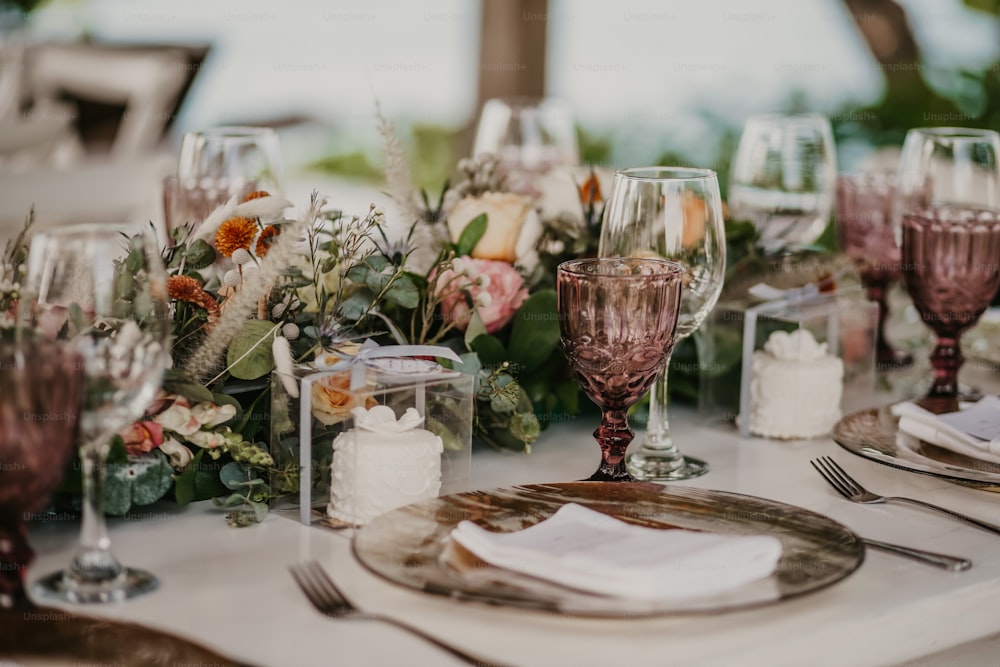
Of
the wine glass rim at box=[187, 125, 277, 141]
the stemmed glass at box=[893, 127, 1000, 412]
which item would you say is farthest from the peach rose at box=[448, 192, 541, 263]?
the stemmed glass at box=[893, 127, 1000, 412]

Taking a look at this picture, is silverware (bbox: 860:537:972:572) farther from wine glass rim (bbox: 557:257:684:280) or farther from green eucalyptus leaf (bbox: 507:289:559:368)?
green eucalyptus leaf (bbox: 507:289:559:368)

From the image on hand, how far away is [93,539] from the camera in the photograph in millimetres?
850

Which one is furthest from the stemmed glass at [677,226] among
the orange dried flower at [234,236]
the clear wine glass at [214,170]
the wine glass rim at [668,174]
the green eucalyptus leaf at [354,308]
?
the clear wine glass at [214,170]

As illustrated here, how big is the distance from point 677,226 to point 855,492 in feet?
0.97

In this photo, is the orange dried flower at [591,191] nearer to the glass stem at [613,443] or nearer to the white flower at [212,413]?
the glass stem at [613,443]

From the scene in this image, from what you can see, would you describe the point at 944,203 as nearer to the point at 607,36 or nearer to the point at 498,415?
the point at 498,415

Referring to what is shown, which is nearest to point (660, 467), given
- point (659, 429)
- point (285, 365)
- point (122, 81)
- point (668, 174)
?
point (659, 429)

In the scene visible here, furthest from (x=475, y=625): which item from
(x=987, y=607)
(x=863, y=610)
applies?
(x=987, y=607)

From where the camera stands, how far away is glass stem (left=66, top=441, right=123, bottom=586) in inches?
32.8

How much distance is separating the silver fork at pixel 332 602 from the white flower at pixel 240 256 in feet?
1.02

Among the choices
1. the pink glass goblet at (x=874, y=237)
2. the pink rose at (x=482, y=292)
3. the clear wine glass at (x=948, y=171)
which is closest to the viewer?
the pink rose at (x=482, y=292)

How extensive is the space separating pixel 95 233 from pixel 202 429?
11.0 inches

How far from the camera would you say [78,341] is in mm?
801

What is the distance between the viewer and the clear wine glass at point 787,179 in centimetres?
155
